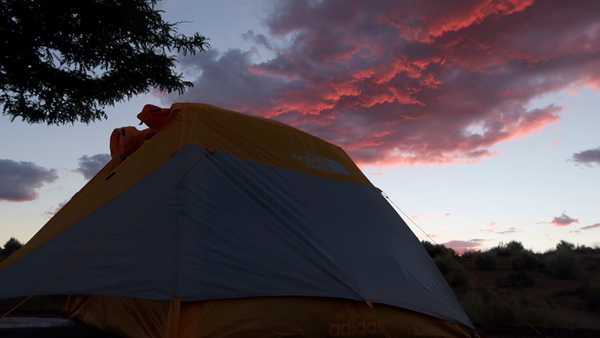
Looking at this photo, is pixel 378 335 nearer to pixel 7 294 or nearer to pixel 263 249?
pixel 263 249

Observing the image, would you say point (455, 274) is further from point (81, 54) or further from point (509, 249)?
point (81, 54)

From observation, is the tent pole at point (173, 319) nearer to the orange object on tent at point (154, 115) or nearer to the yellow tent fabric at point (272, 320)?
the yellow tent fabric at point (272, 320)

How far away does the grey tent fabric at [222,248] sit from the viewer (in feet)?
14.1

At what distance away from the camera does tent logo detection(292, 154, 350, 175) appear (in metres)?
5.89

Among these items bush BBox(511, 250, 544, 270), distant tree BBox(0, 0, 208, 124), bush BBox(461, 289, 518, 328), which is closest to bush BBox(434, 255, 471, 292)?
bush BBox(511, 250, 544, 270)

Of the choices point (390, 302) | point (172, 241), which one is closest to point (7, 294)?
point (172, 241)

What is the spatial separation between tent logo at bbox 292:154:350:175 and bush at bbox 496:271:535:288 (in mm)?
11447

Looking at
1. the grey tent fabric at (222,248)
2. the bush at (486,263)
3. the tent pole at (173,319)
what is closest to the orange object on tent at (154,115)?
the grey tent fabric at (222,248)

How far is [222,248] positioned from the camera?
14.7 ft

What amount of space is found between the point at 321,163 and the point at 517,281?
489 inches

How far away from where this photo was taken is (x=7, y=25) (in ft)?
34.7

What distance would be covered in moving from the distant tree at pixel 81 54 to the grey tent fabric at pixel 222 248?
292 inches

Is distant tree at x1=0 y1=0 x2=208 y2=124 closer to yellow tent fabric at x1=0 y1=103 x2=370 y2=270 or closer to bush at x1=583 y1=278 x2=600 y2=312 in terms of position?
yellow tent fabric at x1=0 y1=103 x2=370 y2=270

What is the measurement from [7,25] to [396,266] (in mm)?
9350
